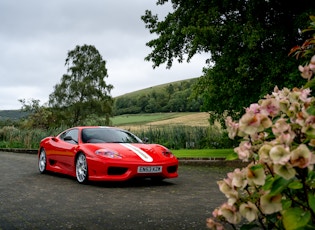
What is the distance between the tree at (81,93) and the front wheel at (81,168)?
4535cm

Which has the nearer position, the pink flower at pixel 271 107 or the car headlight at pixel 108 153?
the pink flower at pixel 271 107

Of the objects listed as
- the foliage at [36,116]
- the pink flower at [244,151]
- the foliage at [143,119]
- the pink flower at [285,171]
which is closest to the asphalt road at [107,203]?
the pink flower at [244,151]

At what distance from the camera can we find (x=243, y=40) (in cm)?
1474

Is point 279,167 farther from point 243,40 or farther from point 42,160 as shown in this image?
point 243,40

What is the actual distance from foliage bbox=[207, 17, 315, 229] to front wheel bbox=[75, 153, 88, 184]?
688 centimetres

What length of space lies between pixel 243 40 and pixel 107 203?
9.83m

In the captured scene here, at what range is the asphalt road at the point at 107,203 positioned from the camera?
5148 millimetres

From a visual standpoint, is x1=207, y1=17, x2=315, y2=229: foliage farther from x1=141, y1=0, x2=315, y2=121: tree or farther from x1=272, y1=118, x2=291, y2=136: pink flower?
x1=141, y1=0, x2=315, y2=121: tree

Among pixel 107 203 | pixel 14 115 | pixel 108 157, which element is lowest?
pixel 107 203

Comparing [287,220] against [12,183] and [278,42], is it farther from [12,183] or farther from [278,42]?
[278,42]

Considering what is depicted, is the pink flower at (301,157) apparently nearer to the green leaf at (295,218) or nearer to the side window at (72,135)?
the green leaf at (295,218)

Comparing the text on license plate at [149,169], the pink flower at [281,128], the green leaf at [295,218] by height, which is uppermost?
the pink flower at [281,128]

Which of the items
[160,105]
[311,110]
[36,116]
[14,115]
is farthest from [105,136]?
[14,115]

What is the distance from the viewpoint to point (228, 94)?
17234mm
